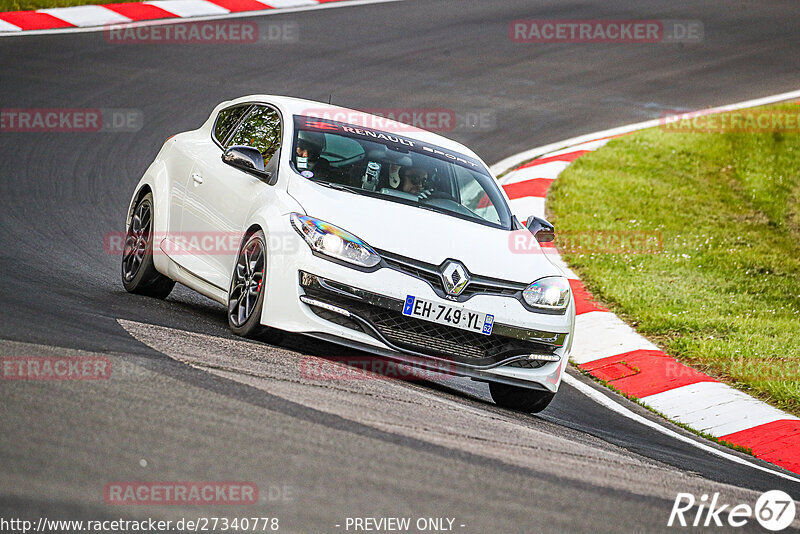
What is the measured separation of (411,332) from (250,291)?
106cm

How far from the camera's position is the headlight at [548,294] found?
6.96 m

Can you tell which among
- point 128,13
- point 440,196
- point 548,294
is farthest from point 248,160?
point 128,13

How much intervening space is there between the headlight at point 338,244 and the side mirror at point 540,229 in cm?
174

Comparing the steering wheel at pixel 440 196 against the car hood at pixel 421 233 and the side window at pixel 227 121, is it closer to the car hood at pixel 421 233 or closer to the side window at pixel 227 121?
the car hood at pixel 421 233

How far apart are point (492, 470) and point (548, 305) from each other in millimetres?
2431

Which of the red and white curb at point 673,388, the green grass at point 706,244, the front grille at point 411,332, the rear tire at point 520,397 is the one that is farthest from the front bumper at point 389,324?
the green grass at point 706,244

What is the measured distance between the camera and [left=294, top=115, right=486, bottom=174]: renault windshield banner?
7.86 meters

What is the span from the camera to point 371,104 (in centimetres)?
1616

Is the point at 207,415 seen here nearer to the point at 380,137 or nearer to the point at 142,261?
the point at 380,137

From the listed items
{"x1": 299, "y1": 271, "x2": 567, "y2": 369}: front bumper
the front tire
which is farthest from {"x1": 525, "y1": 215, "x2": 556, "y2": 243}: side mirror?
the front tire

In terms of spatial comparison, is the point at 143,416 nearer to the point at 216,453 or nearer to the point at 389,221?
the point at 216,453

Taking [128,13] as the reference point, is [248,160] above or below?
below

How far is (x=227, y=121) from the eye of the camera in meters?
8.70

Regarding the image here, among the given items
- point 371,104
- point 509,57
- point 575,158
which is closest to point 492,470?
point 575,158
